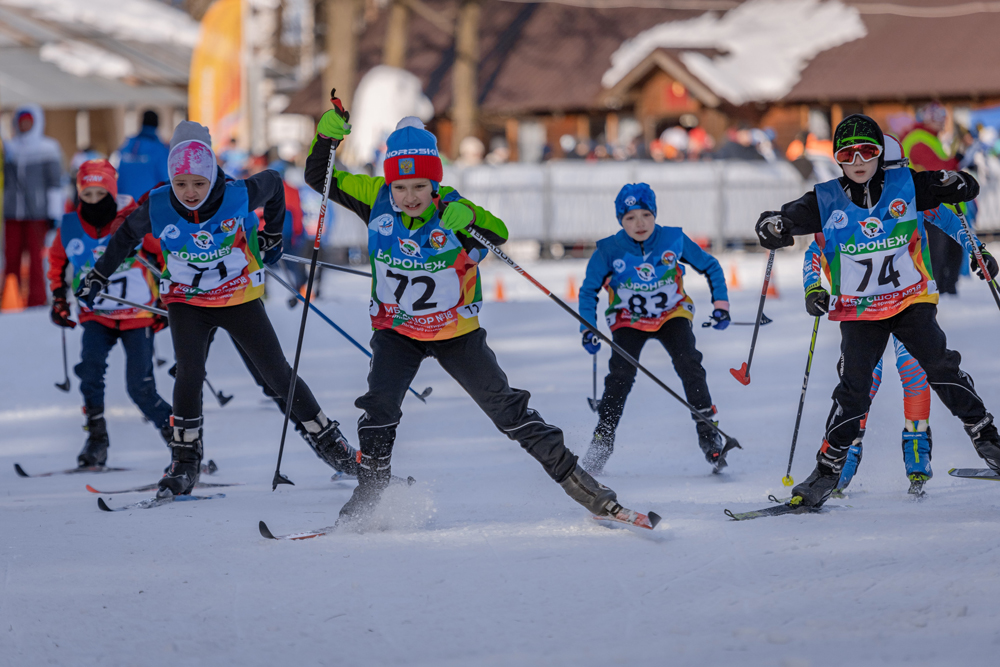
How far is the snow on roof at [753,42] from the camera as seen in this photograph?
91.1 feet

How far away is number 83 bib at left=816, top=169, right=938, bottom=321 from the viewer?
198 inches

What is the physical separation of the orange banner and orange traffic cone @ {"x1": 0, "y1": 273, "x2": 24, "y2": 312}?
514 cm

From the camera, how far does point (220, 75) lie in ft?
59.8

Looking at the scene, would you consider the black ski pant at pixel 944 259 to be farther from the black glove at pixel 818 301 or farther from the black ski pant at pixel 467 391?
the black ski pant at pixel 467 391

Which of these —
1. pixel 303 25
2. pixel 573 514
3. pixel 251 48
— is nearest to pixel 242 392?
pixel 573 514

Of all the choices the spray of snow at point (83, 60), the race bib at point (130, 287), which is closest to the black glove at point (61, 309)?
the race bib at point (130, 287)

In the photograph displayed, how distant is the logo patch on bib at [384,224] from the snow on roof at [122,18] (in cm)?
2549

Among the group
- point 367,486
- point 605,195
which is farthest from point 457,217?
point 605,195

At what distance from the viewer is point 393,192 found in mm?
4949

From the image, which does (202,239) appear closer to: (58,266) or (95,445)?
(58,266)

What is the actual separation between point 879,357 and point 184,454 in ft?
10.7

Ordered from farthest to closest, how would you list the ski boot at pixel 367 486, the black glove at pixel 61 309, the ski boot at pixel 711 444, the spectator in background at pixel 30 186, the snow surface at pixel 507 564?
the spectator in background at pixel 30 186
the black glove at pixel 61 309
the ski boot at pixel 711 444
the ski boot at pixel 367 486
the snow surface at pixel 507 564

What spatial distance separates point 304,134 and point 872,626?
40754 millimetres

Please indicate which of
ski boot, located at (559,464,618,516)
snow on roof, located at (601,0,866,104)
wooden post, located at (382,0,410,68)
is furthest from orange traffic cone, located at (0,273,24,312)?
snow on roof, located at (601,0,866,104)
